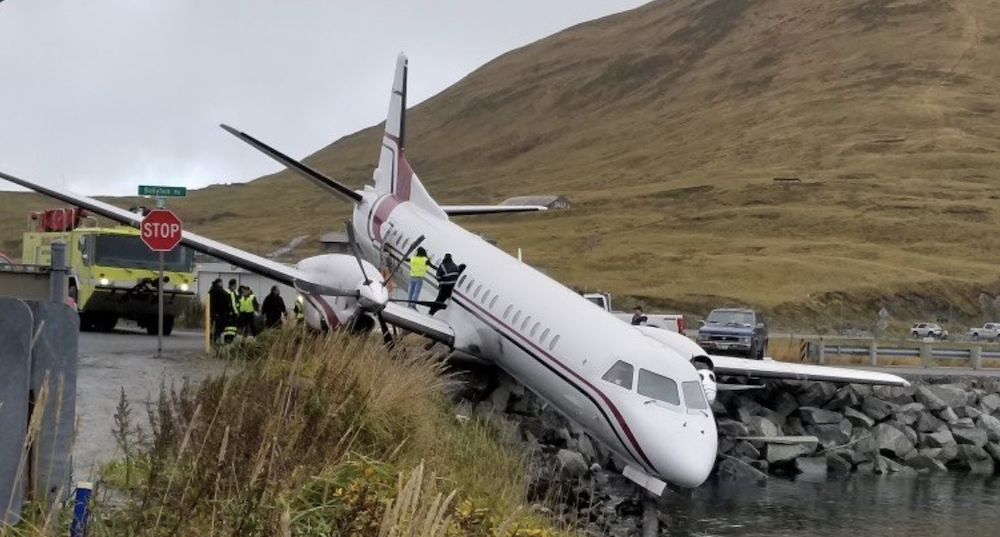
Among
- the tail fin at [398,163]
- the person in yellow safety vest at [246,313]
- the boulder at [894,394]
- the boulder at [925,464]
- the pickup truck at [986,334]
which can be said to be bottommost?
the boulder at [925,464]

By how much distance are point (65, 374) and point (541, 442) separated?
54.2ft

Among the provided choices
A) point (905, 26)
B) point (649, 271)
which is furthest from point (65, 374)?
point (905, 26)

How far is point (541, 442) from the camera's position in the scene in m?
21.0

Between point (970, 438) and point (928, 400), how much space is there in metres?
1.31

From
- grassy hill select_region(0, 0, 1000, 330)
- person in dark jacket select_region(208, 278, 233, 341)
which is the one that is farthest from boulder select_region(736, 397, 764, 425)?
grassy hill select_region(0, 0, 1000, 330)

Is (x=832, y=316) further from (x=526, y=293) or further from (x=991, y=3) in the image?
(x=991, y=3)

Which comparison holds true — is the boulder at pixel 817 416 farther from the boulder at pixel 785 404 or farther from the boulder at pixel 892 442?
the boulder at pixel 892 442

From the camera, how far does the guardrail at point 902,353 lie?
32844 millimetres

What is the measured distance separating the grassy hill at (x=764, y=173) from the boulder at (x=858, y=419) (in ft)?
101

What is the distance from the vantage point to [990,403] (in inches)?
1142

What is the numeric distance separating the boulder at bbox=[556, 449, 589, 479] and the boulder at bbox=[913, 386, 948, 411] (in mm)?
11746

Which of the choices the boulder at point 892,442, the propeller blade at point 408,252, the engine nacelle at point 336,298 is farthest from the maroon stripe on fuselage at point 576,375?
the boulder at point 892,442

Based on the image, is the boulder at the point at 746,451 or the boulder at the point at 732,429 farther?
the boulder at the point at 732,429

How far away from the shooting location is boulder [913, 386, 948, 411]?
91.1 feet
